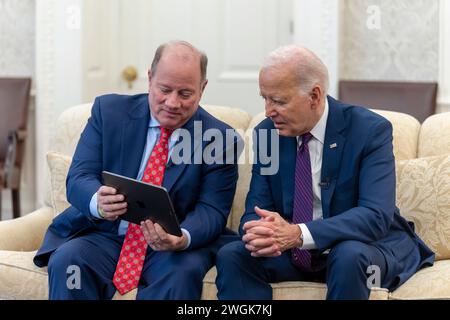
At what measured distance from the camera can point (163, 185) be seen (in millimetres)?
2756

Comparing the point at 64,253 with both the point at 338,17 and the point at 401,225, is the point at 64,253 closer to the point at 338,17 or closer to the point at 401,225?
the point at 401,225

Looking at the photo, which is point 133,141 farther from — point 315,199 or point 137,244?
point 315,199

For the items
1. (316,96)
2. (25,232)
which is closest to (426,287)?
(316,96)

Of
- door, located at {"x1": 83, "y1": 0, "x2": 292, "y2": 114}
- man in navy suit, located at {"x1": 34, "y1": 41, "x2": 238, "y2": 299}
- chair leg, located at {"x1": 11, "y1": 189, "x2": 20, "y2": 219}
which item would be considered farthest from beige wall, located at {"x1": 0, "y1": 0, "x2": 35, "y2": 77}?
man in navy suit, located at {"x1": 34, "y1": 41, "x2": 238, "y2": 299}

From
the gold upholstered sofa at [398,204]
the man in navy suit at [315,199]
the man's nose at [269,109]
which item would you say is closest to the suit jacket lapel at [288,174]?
the man in navy suit at [315,199]

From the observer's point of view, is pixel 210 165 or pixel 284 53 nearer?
pixel 284 53

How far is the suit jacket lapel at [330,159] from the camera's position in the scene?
264 centimetres

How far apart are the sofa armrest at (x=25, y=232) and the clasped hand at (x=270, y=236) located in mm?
902

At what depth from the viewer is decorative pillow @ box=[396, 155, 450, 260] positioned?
2854 millimetres

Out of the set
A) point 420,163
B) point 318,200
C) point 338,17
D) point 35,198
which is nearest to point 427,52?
point 338,17

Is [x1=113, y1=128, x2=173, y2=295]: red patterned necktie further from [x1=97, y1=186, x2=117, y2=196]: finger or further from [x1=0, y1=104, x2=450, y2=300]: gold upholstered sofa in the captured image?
[x1=97, y1=186, x2=117, y2=196]: finger

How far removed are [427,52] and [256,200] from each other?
6.66ft

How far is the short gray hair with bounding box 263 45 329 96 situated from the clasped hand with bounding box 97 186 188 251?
0.58 m
